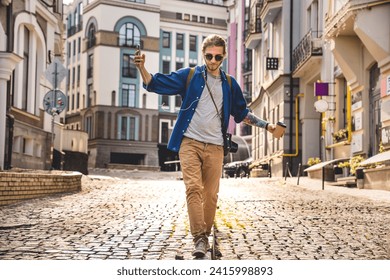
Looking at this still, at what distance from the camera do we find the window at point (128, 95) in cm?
4175

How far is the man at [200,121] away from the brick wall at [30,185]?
16.5ft

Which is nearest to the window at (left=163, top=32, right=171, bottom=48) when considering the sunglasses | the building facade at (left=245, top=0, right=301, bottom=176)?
the building facade at (left=245, top=0, right=301, bottom=176)

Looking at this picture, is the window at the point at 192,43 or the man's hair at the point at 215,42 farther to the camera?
the window at the point at 192,43

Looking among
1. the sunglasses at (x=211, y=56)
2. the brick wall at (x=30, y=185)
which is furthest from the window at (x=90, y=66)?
the sunglasses at (x=211, y=56)

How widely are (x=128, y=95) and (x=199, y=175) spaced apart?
38.0 metres

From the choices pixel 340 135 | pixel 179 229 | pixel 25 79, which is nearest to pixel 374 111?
pixel 340 135

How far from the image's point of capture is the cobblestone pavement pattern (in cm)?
536

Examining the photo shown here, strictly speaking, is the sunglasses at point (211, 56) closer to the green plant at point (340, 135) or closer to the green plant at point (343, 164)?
the green plant at point (343, 164)

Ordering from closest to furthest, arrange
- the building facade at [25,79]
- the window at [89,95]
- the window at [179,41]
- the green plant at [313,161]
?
1. the building facade at [25,79]
2. the green plant at [313,161]
3. the window at [179,41]
4. the window at [89,95]

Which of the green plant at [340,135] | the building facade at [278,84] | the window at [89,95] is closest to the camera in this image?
the green plant at [340,135]

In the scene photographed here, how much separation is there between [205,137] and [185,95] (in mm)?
328

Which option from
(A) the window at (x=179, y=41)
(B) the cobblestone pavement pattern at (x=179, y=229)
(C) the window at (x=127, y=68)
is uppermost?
(A) the window at (x=179, y=41)

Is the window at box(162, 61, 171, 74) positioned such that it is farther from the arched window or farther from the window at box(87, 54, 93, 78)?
the window at box(87, 54, 93, 78)

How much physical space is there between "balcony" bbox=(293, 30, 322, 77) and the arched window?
17.4 meters
